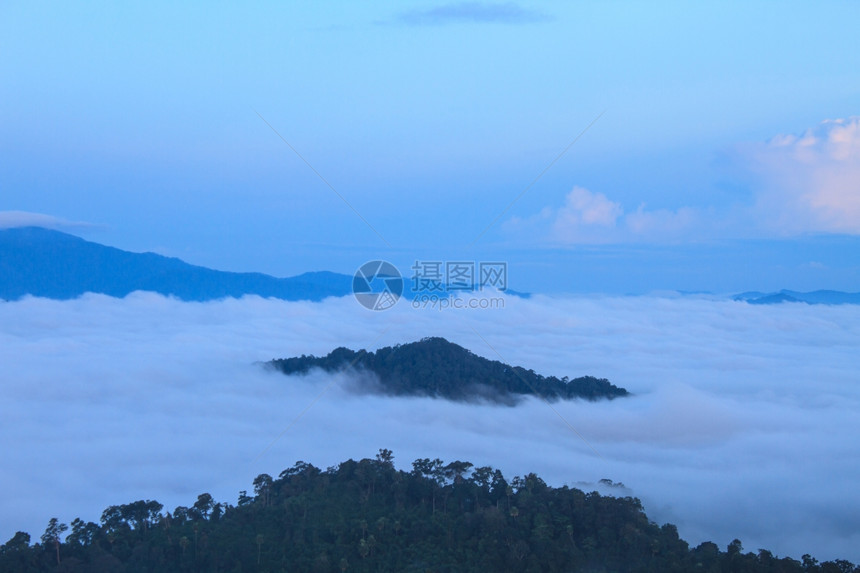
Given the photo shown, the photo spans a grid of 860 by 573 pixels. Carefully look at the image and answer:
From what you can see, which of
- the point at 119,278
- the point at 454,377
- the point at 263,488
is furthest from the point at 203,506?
the point at 119,278

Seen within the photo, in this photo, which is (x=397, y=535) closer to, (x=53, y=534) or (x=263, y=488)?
(x=263, y=488)

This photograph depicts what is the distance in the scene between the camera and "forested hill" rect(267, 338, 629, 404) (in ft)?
145

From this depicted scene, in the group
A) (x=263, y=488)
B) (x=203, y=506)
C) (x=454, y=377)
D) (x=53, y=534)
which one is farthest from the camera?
(x=454, y=377)

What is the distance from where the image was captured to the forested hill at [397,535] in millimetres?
17828

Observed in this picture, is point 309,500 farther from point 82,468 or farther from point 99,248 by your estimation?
point 99,248

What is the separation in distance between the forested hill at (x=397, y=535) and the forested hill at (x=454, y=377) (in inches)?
825

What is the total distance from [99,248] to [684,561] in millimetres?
84540

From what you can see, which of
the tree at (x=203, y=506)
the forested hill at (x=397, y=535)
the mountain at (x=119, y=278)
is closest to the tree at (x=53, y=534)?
the forested hill at (x=397, y=535)

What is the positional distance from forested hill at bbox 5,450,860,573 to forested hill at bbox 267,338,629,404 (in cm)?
2096

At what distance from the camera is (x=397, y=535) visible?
64.9 feet

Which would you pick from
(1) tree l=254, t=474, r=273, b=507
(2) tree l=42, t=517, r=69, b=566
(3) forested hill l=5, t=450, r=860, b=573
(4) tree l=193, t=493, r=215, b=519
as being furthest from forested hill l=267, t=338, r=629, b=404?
(2) tree l=42, t=517, r=69, b=566

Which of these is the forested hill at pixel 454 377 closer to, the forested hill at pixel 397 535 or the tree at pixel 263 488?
the forested hill at pixel 397 535

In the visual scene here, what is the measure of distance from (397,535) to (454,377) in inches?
968

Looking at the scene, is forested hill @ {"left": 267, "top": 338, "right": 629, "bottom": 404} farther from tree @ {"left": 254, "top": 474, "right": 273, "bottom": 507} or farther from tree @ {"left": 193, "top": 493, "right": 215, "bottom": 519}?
tree @ {"left": 193, "top": 493, "right": 215, "bottom": 519}
